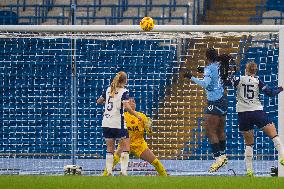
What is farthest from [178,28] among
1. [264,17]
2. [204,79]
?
[264,17]

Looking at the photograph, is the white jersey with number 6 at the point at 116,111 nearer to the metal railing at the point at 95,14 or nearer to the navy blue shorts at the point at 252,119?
the navy blue shorts at the point at 252,119

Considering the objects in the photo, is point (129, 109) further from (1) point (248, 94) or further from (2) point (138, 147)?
(1) point (248, 94)

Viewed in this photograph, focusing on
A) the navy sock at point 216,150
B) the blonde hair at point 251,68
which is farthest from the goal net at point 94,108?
the blonde hair at point 251,68

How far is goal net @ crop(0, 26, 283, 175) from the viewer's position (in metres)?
16.7

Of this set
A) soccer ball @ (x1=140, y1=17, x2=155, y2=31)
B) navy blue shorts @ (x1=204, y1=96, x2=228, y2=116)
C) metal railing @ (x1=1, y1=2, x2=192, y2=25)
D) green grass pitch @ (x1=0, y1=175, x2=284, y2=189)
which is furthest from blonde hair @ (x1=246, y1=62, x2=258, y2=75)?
metal railing @ (x1=1, y1=2, x2=192, y2=25)

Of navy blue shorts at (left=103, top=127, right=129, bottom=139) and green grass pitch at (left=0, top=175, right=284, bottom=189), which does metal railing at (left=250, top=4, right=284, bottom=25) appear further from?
green grass pitch at (left=0, top=175, right=284, bottom=189)

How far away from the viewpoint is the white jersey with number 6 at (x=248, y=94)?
14117 millimetres

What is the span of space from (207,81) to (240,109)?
2.01ft

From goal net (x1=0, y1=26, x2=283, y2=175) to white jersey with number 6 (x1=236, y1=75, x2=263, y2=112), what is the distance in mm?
2209

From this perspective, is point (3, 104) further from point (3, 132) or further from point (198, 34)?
point (198, 34)

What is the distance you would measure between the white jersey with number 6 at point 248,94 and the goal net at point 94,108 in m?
2.21

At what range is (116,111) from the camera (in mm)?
14055

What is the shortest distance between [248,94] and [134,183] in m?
3.65

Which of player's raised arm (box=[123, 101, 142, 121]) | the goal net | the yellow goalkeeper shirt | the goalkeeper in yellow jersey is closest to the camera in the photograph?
player's raised arm (box=[123, 101, 142, 121])
